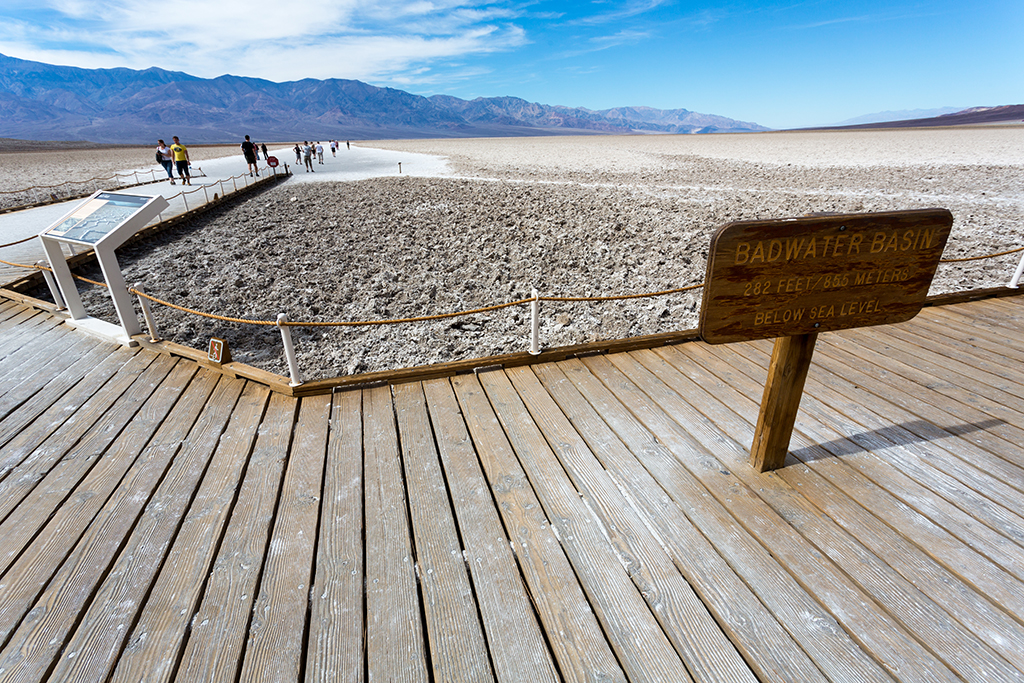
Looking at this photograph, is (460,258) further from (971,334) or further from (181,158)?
(181,158)

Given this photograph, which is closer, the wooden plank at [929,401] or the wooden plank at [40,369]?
the wooden plank at [929,401]

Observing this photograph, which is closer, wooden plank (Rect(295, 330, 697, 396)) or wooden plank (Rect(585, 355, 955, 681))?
wooden plank (Rect(585, 355, 955, 681))

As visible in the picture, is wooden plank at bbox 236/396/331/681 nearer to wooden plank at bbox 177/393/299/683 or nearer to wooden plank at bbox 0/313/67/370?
wooden plank at bbox 177/393/299/683

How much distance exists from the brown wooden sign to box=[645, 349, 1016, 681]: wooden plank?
1149 millimetres

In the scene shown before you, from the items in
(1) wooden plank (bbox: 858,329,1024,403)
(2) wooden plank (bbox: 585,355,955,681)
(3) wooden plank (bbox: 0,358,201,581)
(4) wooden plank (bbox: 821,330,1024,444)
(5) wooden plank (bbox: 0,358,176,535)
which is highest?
(1) wooden plank (bbox: 858,329,1024,403)

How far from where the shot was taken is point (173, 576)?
2.67 meters

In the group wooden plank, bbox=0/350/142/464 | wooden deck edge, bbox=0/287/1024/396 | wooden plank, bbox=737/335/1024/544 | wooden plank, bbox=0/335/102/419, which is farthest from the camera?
wooden plank, bbox=0/335/102/419

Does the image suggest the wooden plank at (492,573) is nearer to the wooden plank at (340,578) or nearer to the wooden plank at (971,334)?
the wooden plank at (340,578)

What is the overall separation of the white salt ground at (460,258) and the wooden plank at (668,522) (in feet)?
13.8

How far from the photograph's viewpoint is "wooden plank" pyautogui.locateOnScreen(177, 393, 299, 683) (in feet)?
7.34

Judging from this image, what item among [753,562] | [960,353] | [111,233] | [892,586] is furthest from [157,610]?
[960,353]

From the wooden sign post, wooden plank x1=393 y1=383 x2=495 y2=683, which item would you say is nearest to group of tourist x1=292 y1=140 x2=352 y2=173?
wooden plank x1=393 y1=383 x2=495 y2=683

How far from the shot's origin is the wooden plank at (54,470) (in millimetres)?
3174

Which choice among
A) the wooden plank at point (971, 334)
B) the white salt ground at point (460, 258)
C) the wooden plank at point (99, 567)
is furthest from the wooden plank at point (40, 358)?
the wooden plank at point (971, 334)
